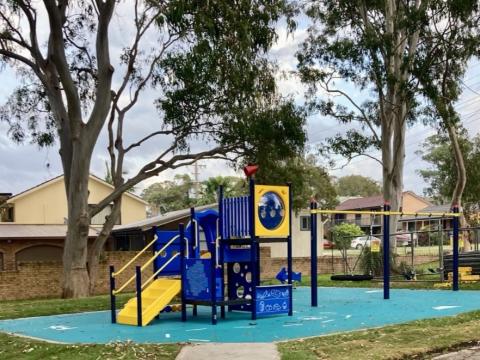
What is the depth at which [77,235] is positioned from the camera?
2312 centimetres

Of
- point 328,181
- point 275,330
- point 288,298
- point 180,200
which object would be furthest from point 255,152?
point 180,200

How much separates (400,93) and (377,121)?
12.7ft

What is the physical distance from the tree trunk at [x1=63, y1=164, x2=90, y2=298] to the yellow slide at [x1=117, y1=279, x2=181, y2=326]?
951cm

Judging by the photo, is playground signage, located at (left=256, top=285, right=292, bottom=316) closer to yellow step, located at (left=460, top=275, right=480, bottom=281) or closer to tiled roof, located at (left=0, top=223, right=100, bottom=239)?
yellow step, located at (left=460, top=275, right=480, bottom=281)

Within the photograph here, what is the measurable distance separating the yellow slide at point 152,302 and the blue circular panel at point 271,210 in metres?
2.34

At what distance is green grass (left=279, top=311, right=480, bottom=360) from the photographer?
860 centimetres

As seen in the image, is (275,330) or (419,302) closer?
(275,330)

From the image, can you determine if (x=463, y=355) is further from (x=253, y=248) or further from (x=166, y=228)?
(x=166, y=228)

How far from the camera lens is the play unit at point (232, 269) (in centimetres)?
1327

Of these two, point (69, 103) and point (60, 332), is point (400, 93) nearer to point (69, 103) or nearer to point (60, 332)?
point (69, 103)

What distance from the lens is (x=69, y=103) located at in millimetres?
22469

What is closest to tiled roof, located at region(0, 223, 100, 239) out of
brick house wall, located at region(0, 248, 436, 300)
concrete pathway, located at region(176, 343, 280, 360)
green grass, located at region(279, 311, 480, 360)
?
brick house wall, located at region(0, 248, 436, 300)

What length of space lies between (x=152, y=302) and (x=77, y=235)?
10.5 meters

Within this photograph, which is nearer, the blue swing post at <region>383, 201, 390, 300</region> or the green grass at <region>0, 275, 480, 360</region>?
the green grass at <region>0, 275, 480, 360</region>
